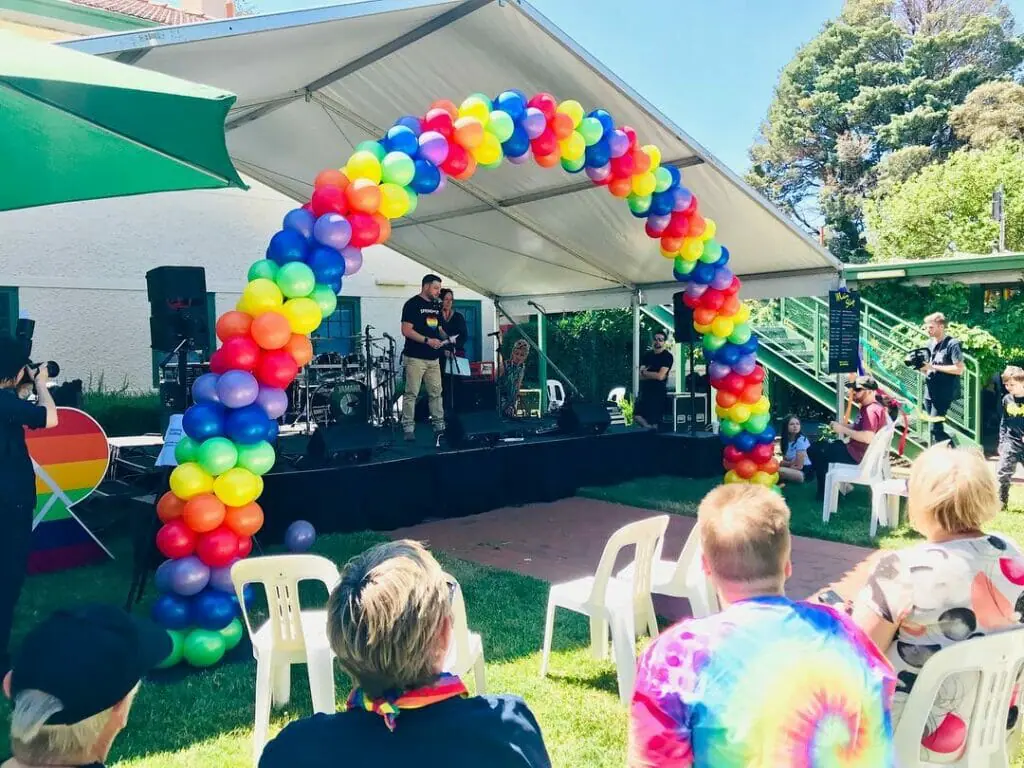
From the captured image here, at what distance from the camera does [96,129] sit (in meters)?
2.93

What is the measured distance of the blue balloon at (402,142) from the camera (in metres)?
4.99

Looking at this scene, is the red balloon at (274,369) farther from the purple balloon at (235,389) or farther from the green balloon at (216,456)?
the green balloon at (216,456)

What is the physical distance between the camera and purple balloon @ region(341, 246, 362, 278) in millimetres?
4691

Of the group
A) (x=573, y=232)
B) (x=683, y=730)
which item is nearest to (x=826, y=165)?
(x=573, y=232)

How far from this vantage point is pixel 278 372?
4.30 m

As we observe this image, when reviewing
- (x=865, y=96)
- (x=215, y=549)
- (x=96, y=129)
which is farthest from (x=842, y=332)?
(x=865, y=96)

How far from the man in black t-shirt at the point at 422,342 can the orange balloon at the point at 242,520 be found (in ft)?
13.2

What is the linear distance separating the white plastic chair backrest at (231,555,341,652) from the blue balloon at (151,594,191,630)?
999 mm

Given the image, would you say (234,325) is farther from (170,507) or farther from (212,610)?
(212,610)

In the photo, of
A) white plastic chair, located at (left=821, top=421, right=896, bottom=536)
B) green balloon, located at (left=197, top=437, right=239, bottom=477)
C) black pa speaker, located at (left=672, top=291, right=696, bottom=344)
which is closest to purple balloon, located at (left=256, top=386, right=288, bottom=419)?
green balloon, located at (left=197, top=437, right=239, bottom=477)

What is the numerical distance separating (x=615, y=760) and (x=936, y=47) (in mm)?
33367

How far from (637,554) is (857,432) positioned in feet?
13.5

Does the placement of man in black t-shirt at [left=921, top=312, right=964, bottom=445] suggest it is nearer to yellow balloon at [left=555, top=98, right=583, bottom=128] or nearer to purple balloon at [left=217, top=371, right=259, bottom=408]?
yellow balloon at [left=555, top=98, right=583, bottom=128]

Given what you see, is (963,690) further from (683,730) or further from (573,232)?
(573,232)
